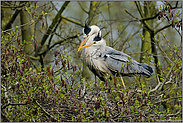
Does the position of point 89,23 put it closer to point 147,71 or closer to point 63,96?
point 147,71

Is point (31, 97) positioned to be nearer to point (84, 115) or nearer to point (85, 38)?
point (84, 115)

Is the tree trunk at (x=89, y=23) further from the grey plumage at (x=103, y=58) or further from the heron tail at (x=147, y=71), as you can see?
the heron tail at (x=147, y=71)

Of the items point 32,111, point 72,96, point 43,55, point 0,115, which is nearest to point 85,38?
point 72,96

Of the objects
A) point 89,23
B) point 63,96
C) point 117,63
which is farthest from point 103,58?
point 89,23

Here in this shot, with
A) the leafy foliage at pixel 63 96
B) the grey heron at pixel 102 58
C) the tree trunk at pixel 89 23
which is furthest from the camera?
the tree trunk at pixel 89 23

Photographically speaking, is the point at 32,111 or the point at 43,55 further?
the point at 43,55

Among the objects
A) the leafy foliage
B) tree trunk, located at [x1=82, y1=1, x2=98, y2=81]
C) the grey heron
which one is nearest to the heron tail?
the grey heron

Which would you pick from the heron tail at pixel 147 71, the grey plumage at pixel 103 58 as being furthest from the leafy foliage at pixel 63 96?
the heron tail at pixel 147 71

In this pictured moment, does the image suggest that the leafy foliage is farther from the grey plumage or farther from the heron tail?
the heron tail

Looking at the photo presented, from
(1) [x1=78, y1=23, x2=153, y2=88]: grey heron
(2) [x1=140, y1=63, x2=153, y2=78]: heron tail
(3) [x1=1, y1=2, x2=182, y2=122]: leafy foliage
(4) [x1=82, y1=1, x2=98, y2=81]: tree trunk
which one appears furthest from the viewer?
(4) [x1=82, y1=1, x2=98, y2=81]: tree trunk

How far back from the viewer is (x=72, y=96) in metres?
3.17

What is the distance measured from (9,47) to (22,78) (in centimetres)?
67

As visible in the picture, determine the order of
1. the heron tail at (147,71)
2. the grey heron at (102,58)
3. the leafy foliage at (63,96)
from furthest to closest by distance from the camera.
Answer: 1. the heron tail at (147,71)
2. the grey heron at (102,58)
3. the leafy foliage at (63,96)

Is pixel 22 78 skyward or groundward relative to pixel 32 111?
skyward
